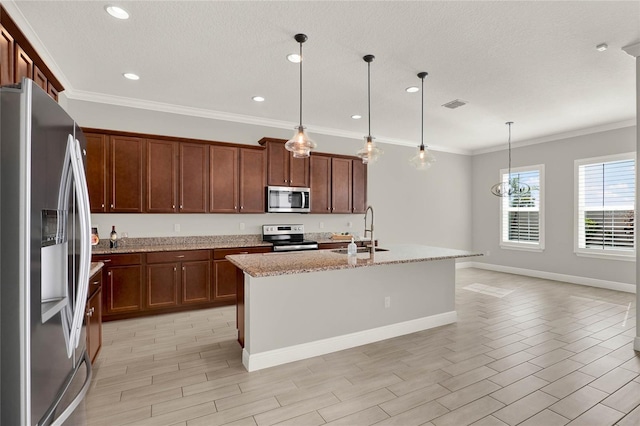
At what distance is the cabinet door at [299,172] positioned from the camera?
534cm

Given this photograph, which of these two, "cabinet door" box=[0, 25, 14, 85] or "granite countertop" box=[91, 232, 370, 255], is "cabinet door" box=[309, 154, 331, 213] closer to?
"granite countertop" box=[91, 232, 370, 255]

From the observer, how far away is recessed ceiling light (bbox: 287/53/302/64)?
3.23 m

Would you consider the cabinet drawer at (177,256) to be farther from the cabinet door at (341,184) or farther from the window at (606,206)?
the window at (606,206)

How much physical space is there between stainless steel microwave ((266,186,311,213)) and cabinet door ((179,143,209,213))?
0.99 meters

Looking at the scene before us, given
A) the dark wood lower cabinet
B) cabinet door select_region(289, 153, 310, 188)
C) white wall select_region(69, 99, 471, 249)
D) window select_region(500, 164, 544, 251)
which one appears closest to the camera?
the dark wood lower cabinet

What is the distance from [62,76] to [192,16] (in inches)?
88.5

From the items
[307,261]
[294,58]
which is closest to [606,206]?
[307,261]

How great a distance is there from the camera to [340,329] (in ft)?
10.5

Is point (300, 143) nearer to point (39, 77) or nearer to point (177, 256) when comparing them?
point (39, 77)

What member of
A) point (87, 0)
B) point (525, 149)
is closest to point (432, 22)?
point (87, 0)

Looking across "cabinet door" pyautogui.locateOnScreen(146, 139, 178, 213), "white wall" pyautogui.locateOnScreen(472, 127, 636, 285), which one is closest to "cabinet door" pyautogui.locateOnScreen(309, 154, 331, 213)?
"cabinet door" pyautogui.locateOnScreen(146, 139, 178, 213)

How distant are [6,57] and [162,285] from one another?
2.92 metres

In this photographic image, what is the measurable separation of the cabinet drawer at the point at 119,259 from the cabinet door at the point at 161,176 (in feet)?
2.22

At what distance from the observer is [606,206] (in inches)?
225
